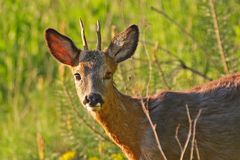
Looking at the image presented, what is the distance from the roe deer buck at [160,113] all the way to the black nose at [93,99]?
239 millimetres

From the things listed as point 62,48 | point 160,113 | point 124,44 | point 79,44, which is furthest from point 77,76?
point 79,44

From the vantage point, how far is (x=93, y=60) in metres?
9.80

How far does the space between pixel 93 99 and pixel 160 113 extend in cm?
72

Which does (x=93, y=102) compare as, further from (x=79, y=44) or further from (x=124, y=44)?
(x=79, y=44)

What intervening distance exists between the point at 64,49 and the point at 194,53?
274cm

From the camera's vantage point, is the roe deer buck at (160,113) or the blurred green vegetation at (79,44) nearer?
the roe deer buck at (160,113)

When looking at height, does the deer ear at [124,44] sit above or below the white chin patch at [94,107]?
above

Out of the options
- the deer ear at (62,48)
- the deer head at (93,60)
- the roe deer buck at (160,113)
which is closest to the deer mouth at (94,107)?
the deer head at (93,60)

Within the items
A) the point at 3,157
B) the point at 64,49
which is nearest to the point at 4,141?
the point at 3,157

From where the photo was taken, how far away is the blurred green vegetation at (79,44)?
38.1 ft

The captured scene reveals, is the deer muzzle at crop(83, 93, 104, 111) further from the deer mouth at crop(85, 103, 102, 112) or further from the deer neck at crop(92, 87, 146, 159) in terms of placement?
the deer neck at crop(92, 87, 146, 159)

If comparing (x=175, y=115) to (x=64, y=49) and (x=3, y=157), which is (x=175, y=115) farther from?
(x=3, y=157)

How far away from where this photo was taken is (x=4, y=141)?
12734mm

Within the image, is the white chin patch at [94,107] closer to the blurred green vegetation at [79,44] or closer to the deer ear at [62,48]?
the deer ear at [62,48]
